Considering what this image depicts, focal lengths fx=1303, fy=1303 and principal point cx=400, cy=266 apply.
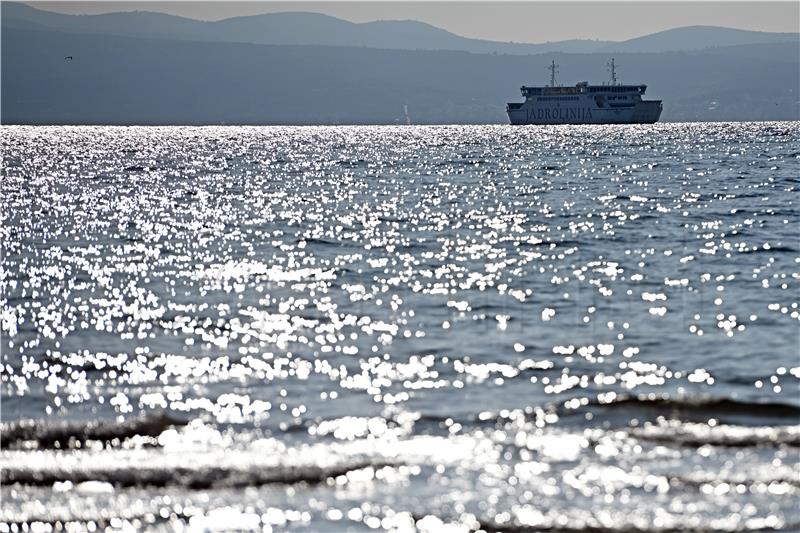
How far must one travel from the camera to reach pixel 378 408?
16594 mm

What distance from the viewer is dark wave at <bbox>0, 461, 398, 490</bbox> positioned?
43.6 ft

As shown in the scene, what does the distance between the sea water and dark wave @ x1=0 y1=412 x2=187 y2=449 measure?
0.15 ft

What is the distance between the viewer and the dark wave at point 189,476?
43.6 feet

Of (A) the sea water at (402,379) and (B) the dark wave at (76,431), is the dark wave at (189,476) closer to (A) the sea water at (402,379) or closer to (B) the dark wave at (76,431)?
(A) the sea water at (402,379)

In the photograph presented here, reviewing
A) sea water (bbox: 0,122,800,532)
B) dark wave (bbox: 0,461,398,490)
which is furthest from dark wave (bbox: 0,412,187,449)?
dark wave (bbox: 0,461,398,490)

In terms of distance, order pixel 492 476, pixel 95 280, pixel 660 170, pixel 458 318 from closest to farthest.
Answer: pixel 492 476, pixel 458 318, pixel 95 280, pixel 660 170

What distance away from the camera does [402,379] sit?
→ 722 inches

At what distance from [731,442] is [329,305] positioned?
39.6 ft

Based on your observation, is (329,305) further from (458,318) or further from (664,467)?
(664,467)

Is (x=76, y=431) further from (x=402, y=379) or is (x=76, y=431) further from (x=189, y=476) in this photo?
(x=402, y=379)

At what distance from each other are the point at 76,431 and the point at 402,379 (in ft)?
15.8

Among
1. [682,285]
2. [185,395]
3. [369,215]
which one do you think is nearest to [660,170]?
[369,215]

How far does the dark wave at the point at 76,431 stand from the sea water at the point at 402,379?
0.05 metres

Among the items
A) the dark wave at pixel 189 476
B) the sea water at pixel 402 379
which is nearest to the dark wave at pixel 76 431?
the sea water at pixel 402 379
